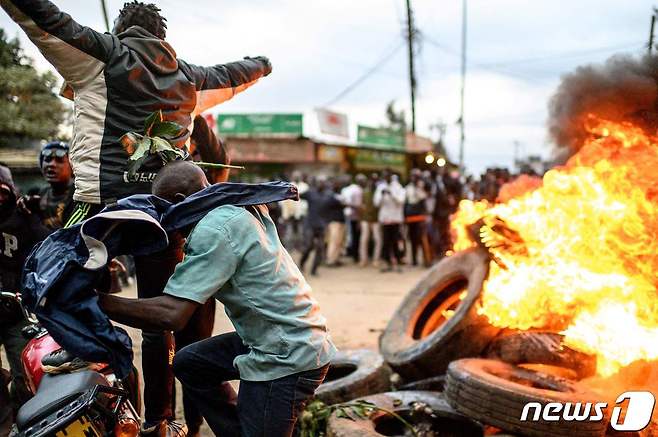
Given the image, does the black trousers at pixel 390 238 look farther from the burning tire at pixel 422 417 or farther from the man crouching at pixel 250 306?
the man crouching at pixel 250 306

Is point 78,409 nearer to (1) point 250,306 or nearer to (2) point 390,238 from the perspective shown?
(1) point 250,306

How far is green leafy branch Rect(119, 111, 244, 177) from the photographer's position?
292 cm

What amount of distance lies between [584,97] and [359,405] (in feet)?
12.5

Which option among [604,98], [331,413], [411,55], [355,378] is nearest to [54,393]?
[331,413]

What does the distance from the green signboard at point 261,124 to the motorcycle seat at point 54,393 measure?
819 inches

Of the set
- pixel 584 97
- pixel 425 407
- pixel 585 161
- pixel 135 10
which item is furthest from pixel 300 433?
pixel 584 97

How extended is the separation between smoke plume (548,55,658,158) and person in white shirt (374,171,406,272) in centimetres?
676

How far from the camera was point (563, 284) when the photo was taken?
15.4 ft

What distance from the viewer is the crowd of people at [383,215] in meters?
13.2

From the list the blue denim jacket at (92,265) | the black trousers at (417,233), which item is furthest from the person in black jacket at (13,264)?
the black trousers at (417,233)

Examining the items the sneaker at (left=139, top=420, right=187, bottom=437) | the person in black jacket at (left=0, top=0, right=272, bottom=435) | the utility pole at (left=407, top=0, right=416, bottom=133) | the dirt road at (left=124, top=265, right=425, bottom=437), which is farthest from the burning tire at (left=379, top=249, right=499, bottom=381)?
the utility pole at (left=407, top=0, right=416, bottom=133)

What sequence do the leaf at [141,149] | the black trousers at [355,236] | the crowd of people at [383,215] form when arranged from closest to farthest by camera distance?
the leaf at [141,149]
the crowd of people at [383,215]
the black trousers at [355,236]

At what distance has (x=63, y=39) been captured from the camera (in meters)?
2.91

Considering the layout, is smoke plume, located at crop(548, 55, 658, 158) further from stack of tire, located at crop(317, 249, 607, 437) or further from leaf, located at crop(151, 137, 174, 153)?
leaf, located at crop(151, 137, 174, 153)
